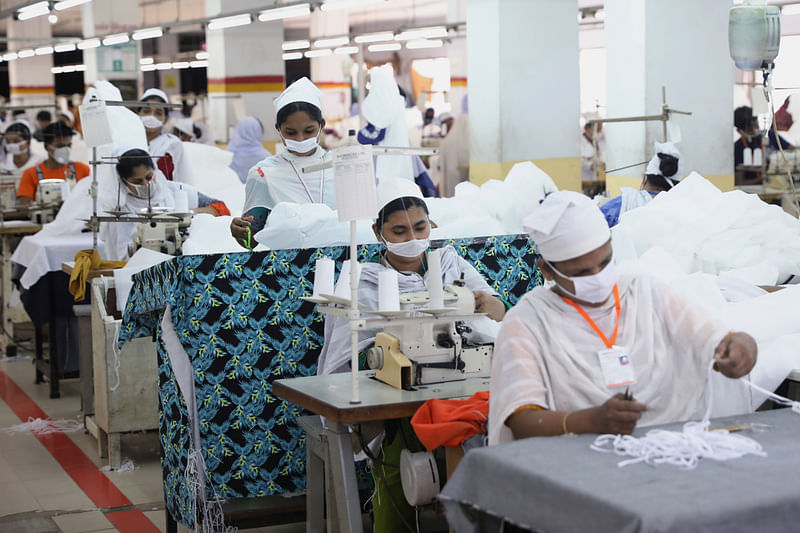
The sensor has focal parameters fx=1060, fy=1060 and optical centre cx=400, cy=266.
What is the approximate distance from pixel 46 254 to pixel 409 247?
3.93m

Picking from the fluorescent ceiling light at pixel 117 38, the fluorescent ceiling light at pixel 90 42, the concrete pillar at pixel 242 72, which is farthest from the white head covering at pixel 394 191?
the fluorescent ceiling light at pixel 90 42

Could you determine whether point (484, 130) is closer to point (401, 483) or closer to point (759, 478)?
point (401, 483)

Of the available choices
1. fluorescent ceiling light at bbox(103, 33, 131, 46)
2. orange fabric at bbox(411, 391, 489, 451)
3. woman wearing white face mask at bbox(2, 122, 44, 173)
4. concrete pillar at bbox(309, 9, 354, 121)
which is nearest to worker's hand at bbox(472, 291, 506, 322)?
orange fabric at bbox(411, 391, 489, 451)

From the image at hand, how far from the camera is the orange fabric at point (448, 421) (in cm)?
281

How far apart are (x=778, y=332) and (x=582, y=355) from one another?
985mm

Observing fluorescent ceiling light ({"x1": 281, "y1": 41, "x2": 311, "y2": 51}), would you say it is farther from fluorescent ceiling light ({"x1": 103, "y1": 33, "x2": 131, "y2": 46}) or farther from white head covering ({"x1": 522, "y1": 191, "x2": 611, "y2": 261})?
white head covering ({"x1": 522, "y1": 191, "x2": 611, "y2": 261})

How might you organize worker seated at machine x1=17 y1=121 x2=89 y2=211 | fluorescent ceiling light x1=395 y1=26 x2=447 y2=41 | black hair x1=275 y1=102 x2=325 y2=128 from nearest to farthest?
black hair x1=275 y1=102 x2=325 y2=128 → worker seated at machine x1=17 y1=121 x2=89 y2=211 → fluorescent ceiling light x1=395 y1=26 x2=447 y2=41

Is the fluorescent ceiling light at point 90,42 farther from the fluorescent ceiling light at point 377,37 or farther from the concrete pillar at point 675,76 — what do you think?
the concrete pillar at point 675,76

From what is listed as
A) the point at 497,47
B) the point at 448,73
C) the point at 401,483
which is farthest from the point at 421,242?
the point at 448,73

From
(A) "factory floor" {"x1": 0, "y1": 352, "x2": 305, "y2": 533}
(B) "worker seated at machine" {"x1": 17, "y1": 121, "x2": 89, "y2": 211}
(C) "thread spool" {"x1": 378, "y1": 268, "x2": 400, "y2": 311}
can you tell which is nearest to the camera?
(C) "thread spool" {"x1": 378, "y1": 268, "x2": 400, "y2": 311}

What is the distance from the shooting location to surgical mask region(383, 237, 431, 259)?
11.5 feet

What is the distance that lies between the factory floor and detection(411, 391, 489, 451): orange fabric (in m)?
1.60

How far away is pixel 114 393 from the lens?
503 centimetres

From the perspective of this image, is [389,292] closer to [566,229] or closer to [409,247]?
[409,247]
